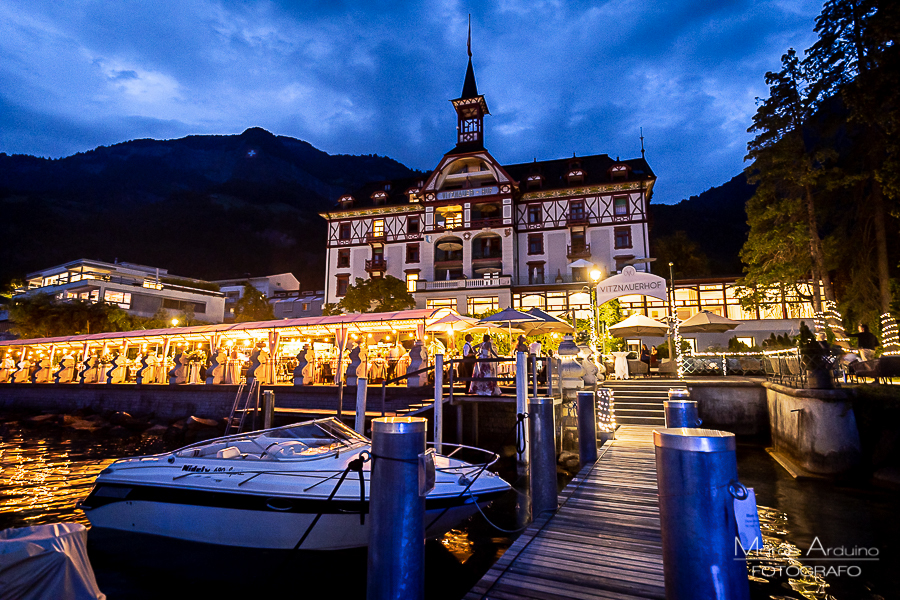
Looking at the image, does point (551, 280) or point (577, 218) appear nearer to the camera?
point (551, 280)

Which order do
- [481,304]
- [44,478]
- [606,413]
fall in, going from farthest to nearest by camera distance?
[481,304] < [44,478] < [606,413]

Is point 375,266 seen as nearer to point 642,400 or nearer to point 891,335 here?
point 642,400

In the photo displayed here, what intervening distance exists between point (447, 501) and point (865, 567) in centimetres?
524

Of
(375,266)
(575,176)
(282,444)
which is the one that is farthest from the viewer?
(375,266)

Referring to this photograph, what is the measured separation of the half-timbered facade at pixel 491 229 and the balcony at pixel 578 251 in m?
0.08

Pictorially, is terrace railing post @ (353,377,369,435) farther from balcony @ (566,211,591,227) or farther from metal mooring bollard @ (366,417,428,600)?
balcony @ (566,211,591,227)

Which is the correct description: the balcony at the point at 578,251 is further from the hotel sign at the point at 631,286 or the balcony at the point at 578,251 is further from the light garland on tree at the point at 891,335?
the hotel sign at the point at 631,286

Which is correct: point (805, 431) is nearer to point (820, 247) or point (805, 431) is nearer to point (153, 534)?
point (153, 534)

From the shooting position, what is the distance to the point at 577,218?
3609 centimetres

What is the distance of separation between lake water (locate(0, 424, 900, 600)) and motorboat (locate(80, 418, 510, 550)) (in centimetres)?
37

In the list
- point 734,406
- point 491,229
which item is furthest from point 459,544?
point 491,229

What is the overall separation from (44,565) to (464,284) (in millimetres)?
32699

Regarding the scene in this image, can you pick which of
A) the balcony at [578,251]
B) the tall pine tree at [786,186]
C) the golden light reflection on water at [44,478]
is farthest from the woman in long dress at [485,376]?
the balcony at [578,251]

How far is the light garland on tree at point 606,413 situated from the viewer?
10359 mm
